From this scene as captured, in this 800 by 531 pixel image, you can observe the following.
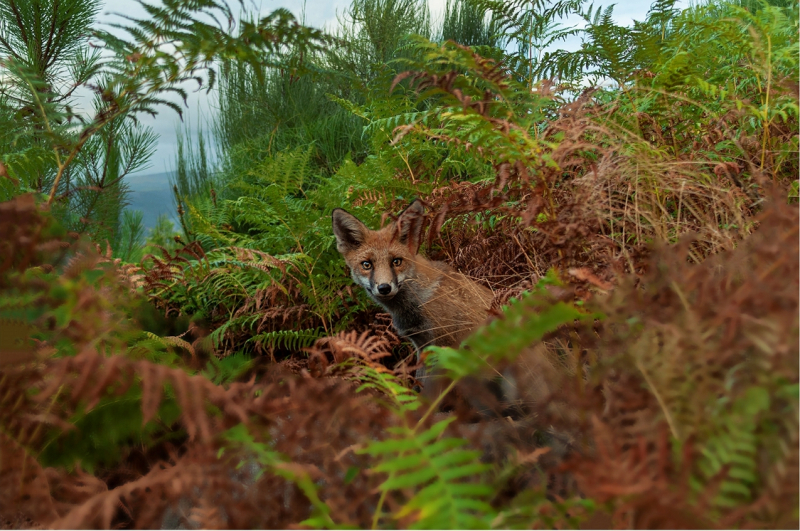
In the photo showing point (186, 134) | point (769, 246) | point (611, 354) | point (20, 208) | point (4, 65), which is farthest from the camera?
point (186, 134)

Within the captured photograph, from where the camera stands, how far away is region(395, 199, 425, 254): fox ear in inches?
122

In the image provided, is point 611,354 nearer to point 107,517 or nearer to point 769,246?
point 769,246

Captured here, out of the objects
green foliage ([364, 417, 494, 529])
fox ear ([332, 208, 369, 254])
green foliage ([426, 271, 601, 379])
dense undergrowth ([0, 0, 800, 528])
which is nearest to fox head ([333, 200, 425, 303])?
fox ear ([332, 208, 369, 254])

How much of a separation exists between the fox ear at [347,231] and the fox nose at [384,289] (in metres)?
0.43

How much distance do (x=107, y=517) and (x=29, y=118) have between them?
1.90 m

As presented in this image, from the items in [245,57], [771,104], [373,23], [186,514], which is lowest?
[186,514]

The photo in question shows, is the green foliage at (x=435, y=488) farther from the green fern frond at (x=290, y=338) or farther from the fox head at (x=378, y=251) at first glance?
the fox head at (x=378, y=251)

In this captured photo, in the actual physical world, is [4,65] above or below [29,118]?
above

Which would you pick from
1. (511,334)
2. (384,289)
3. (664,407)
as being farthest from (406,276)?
(664,407)

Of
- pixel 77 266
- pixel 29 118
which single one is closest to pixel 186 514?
pixel 77 266

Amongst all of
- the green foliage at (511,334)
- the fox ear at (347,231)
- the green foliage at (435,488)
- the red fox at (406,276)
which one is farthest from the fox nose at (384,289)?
the green foliage at (435,488)

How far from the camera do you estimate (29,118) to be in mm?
2262

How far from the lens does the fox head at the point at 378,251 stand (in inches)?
134

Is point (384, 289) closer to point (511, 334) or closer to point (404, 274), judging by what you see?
point (404, 274)
